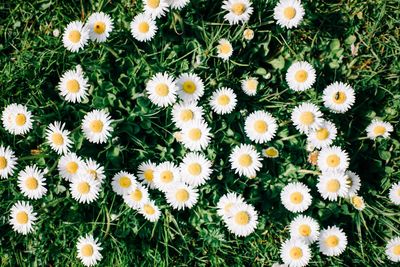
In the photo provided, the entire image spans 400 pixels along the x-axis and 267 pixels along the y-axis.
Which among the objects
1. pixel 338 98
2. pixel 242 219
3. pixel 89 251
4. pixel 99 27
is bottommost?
pixel 89 251

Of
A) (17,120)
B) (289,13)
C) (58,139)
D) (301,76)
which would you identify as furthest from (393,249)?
(17,120)

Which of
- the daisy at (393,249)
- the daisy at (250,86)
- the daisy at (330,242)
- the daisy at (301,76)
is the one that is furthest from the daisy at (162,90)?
the daisy at (393,249)

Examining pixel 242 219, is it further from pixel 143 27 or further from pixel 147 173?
pixel 143 27

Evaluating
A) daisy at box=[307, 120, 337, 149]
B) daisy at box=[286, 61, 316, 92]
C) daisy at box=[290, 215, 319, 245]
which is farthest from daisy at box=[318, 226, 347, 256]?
daisy at box=[286, 61, 316, 92]

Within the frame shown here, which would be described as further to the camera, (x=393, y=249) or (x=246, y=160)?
(x=393, y=249)

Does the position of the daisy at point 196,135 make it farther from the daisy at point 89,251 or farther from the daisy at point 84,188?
the daisy at point 89,251

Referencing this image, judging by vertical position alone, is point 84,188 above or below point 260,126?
below

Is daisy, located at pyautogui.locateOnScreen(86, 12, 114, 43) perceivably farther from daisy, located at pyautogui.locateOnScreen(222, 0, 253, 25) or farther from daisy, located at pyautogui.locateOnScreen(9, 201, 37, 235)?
daisy, located at pyautogui.locateOnScreen(9, 201, 37, 235)
